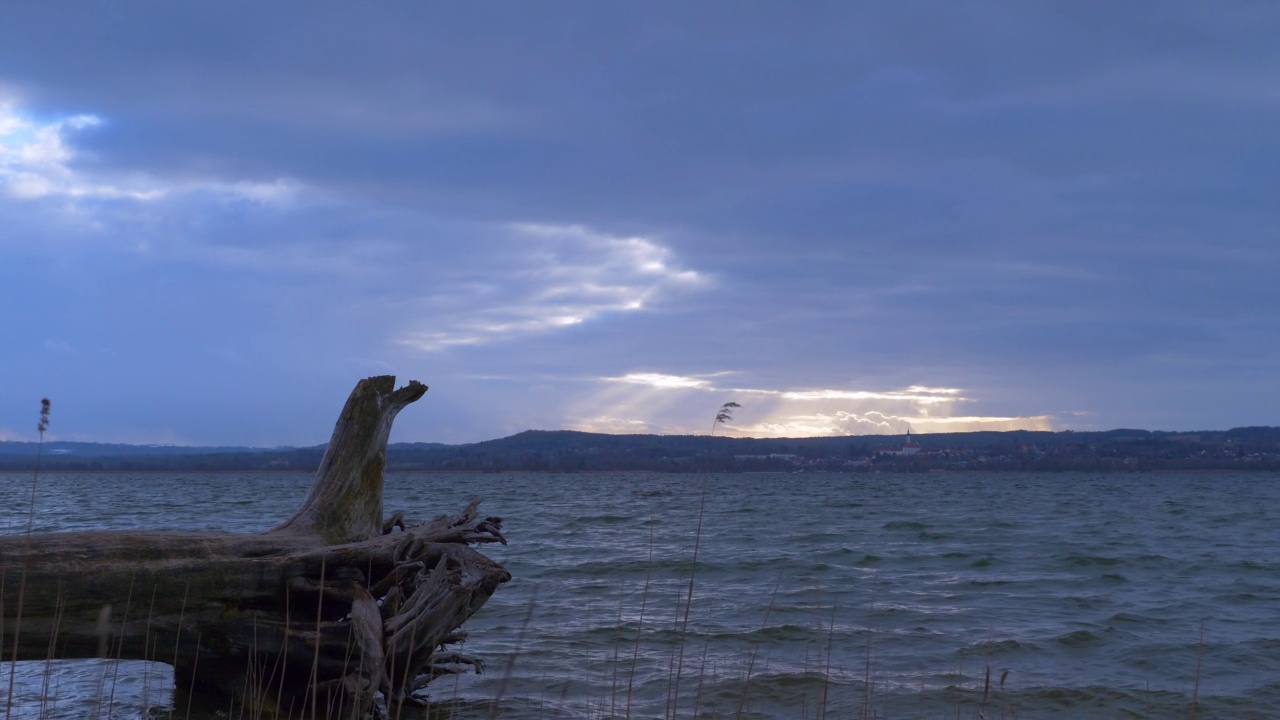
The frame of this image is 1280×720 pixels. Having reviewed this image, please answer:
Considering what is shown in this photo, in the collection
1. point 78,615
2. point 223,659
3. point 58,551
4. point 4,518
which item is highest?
point 58,551

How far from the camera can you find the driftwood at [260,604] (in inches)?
233

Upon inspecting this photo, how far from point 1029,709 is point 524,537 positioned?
1808 cm

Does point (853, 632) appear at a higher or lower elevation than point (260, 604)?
lower

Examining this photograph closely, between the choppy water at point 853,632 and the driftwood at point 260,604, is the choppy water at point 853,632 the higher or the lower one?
the lower one

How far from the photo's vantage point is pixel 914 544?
968 inches

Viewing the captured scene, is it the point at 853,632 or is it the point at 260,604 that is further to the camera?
the point at 853,632

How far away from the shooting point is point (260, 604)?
6684 millimetres

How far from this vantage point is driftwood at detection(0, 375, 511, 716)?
19.4ft

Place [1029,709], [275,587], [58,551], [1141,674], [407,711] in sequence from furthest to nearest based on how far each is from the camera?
[1141,674] < [1029,709] < [407,711] < [275,587] < [58,551]

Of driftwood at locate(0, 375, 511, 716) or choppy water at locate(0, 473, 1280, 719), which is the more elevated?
driftwood at locate(0, 375, 511, 716)

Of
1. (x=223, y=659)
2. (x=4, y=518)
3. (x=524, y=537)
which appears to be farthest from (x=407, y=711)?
(x=4, y=518)

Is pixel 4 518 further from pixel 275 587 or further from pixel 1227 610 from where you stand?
pixel 1227 610

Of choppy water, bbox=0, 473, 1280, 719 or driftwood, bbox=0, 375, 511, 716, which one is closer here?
driftwood, bbox=0, 375, 511, 716

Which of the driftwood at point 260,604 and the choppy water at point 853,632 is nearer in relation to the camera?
the driftwood at point 260,604
